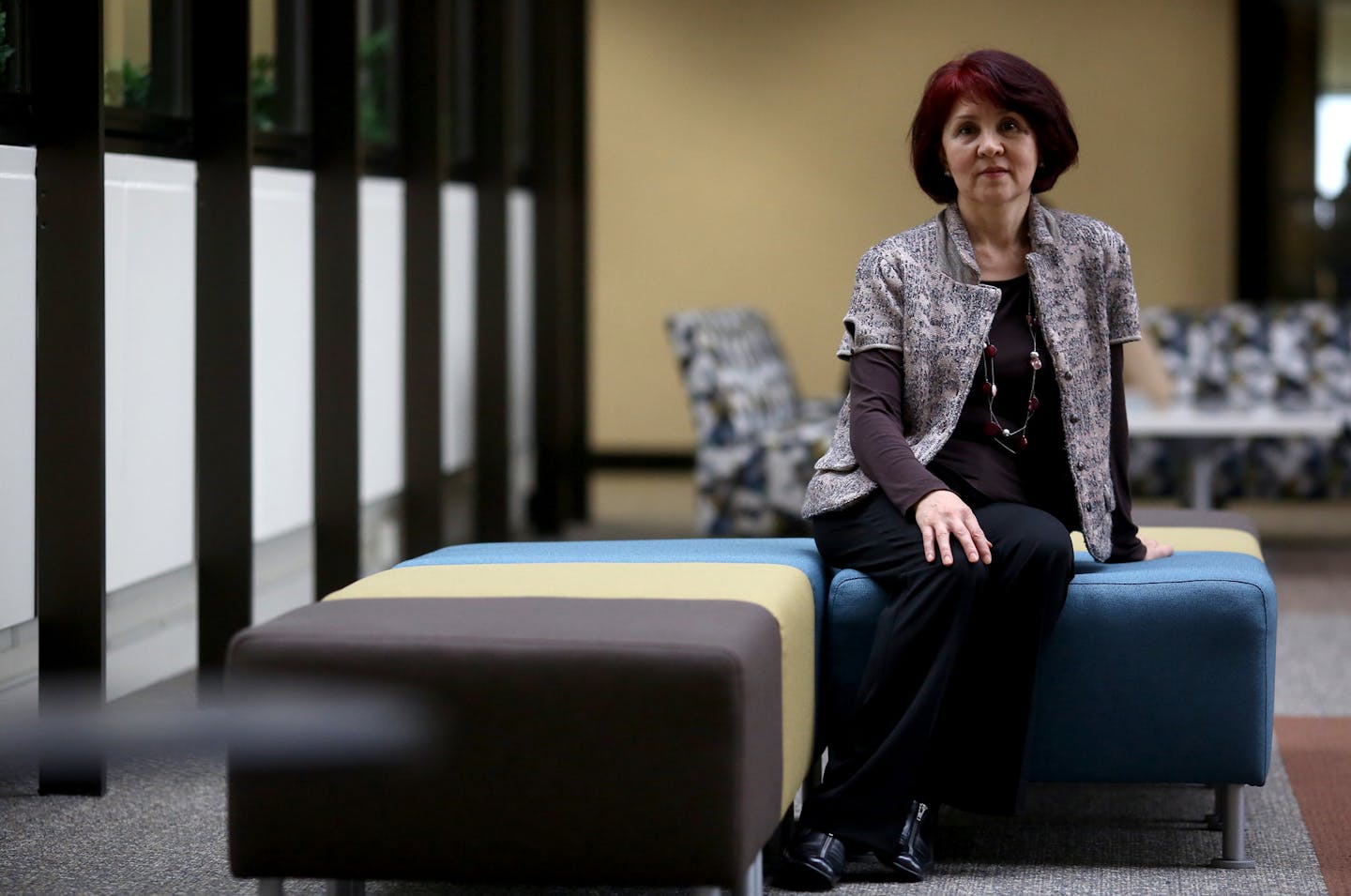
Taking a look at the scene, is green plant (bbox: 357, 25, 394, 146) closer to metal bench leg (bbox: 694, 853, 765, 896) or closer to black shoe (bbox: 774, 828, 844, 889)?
black shoe (bbox: 774, 828, 844, 889)

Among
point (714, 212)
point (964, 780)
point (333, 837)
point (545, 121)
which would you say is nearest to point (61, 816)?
point (333, 837)

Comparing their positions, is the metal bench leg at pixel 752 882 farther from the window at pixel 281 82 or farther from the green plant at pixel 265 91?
the green plant at pixel 265 91

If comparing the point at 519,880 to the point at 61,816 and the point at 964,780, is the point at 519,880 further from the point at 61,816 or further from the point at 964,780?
the point at 61,816

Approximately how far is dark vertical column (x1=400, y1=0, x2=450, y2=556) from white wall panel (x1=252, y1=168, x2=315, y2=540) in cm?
40

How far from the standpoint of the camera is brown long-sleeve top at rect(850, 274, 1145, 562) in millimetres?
2566

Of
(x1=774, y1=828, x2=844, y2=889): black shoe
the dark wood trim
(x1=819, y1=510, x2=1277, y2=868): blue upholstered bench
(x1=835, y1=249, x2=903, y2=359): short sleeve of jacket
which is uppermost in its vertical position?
(x1=835, y1=249, x2=903, y2=359): short sleeve of jacket

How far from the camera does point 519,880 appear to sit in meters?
2.00

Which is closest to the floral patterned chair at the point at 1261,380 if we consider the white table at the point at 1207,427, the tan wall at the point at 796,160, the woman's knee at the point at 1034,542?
the white table at the point at 1207,427

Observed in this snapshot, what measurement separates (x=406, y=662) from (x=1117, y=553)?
1.18 m

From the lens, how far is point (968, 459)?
2.58m

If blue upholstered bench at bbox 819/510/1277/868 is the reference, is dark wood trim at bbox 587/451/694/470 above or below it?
below

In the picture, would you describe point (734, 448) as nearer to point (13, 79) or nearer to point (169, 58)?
point (169, 58)

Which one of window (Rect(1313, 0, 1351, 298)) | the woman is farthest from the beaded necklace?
window (Rect(1313, 0, 1351, 298))

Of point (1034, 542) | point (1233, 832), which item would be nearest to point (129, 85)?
point (1034, 542)
